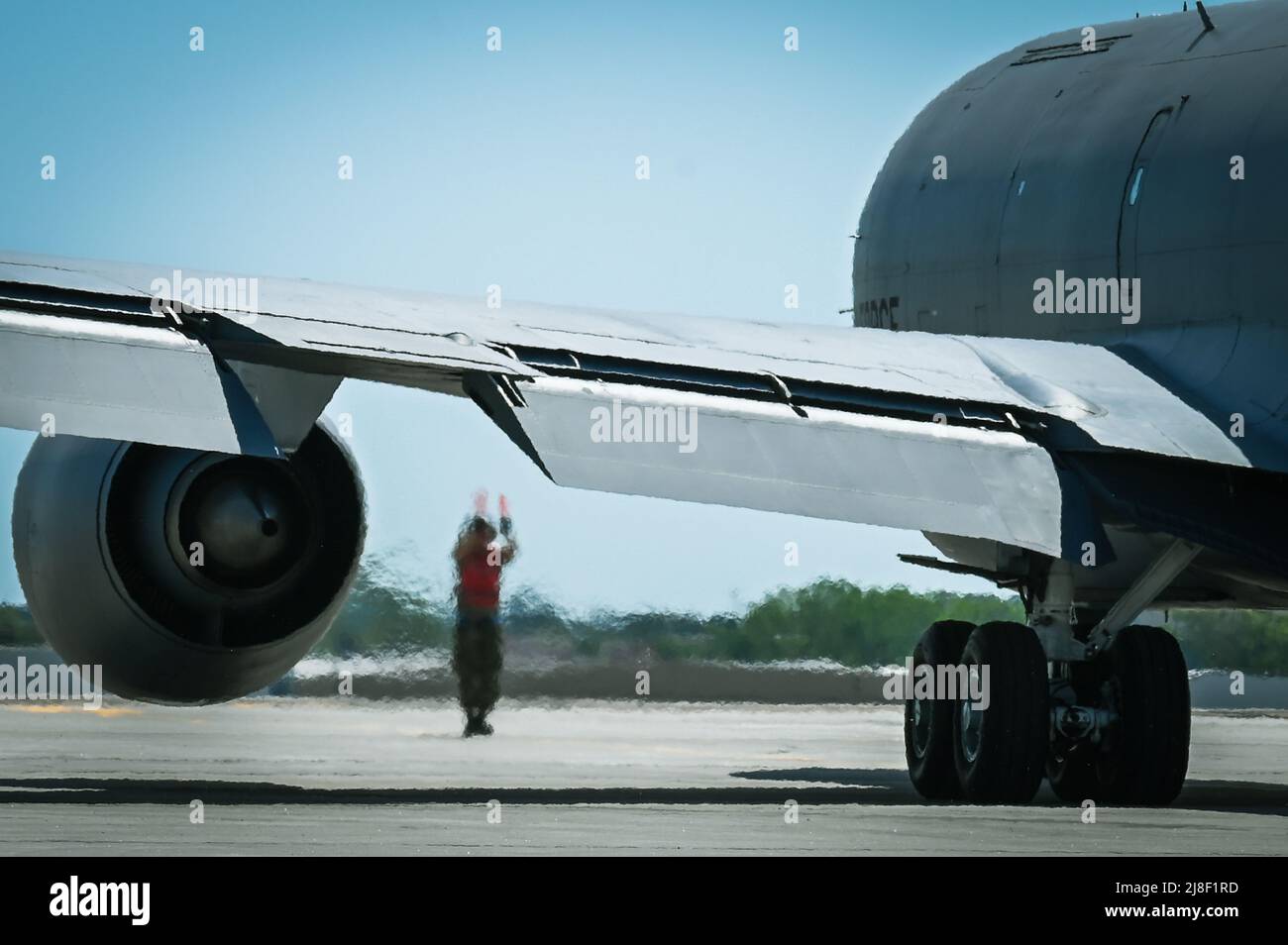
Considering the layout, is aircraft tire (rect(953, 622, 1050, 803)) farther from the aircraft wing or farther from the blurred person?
the blurred person

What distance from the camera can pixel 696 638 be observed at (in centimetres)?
2245

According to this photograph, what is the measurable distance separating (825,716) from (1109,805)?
14357 millimetres

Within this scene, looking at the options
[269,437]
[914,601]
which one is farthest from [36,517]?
[914,601]

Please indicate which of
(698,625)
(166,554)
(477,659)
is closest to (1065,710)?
(166,554)

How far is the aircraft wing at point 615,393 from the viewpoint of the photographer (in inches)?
427

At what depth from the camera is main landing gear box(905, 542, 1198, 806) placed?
1523 centimetres

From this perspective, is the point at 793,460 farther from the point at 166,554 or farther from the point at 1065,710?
the point at 166,554

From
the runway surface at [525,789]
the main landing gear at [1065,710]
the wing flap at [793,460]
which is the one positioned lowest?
the runway surface at [525,789]

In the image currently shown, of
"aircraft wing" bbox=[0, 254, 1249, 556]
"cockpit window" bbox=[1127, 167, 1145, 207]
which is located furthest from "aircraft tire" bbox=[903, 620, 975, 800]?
"cockpit window" bbox=[1127, 167, 1145, 207]

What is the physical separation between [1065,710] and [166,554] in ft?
18.8

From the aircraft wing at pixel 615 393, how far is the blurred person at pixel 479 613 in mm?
4938

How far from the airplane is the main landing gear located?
0.08 ft

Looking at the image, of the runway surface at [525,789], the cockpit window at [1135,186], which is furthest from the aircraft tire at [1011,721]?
the cockpit window at [1135,186]

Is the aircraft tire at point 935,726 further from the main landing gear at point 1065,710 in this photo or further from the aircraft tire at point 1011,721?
the aircraft tire at point 1011,721
